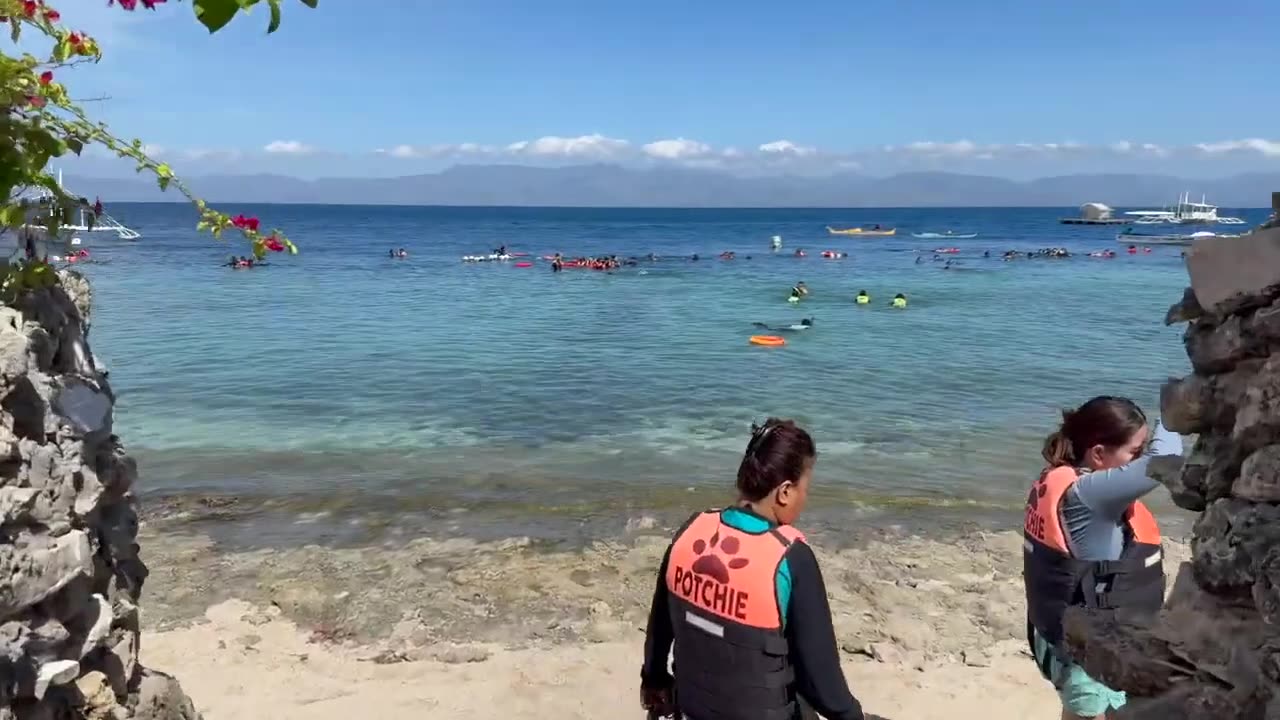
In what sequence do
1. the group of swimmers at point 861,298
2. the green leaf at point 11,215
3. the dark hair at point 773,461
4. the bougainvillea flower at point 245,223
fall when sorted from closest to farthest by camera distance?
the green leaf at point 11,215, the dark hair at point 773,461, the bougainvillea flower at point 245,223, the group of swimmers at point 861,298

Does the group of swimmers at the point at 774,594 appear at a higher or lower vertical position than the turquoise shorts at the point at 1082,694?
higher

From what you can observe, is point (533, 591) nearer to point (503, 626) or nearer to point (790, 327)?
point (503, 626)

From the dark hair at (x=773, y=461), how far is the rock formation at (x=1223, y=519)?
1.18m

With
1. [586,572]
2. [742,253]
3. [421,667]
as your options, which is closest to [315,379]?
[586,572]

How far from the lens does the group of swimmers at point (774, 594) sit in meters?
3.43

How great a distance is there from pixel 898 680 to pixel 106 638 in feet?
18.0

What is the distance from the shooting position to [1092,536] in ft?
14.2

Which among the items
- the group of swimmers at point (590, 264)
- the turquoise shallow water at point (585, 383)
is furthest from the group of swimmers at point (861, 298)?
the group of swimmers at point (590, 264)

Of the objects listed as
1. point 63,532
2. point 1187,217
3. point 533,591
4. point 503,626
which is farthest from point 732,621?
point 1187,217

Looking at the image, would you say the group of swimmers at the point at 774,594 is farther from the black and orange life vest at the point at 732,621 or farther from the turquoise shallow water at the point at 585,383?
the turquoise shallow water at the point at 585,383

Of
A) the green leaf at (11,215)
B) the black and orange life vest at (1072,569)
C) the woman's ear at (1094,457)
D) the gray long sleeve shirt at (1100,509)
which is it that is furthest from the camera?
the woman's ear at (1094,457)

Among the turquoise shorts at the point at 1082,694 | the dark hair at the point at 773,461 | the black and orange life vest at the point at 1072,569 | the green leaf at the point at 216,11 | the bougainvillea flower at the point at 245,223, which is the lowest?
the turquoise shorts at the point at 1082,694

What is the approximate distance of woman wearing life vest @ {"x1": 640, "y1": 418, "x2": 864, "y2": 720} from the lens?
3.42 m

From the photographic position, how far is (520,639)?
321 inches
